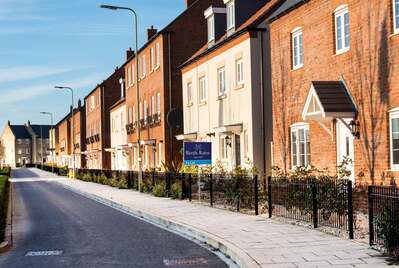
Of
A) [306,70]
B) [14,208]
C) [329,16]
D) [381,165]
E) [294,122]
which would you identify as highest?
[329,16]

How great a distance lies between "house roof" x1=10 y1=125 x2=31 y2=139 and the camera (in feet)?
600

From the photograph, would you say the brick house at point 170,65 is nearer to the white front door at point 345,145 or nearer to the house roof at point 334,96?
the white front door at point 345,145

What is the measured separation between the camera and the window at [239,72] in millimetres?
25500

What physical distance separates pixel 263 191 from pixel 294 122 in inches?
147

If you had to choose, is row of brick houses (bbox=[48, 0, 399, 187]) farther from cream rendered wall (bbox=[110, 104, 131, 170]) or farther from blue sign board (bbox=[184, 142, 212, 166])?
cream rendered wall (bbox=[110, 104, 131, 170])

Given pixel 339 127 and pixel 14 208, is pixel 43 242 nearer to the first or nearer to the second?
pixel 339 127

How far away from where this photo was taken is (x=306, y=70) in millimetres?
19406

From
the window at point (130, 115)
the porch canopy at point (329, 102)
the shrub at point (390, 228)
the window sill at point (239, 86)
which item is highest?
the window at point (130, 115)

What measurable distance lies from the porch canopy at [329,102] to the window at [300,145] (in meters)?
2.05

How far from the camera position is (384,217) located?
385 inches

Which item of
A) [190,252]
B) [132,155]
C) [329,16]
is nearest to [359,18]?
[329,16]

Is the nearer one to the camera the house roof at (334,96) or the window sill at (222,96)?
the house roof at (334,96)

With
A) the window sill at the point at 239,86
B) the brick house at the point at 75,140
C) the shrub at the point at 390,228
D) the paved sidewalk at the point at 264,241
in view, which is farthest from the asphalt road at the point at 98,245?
the brick house at the point at 75,140

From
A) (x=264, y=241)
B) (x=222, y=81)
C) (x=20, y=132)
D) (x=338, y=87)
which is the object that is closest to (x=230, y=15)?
(x=222, y=81)
